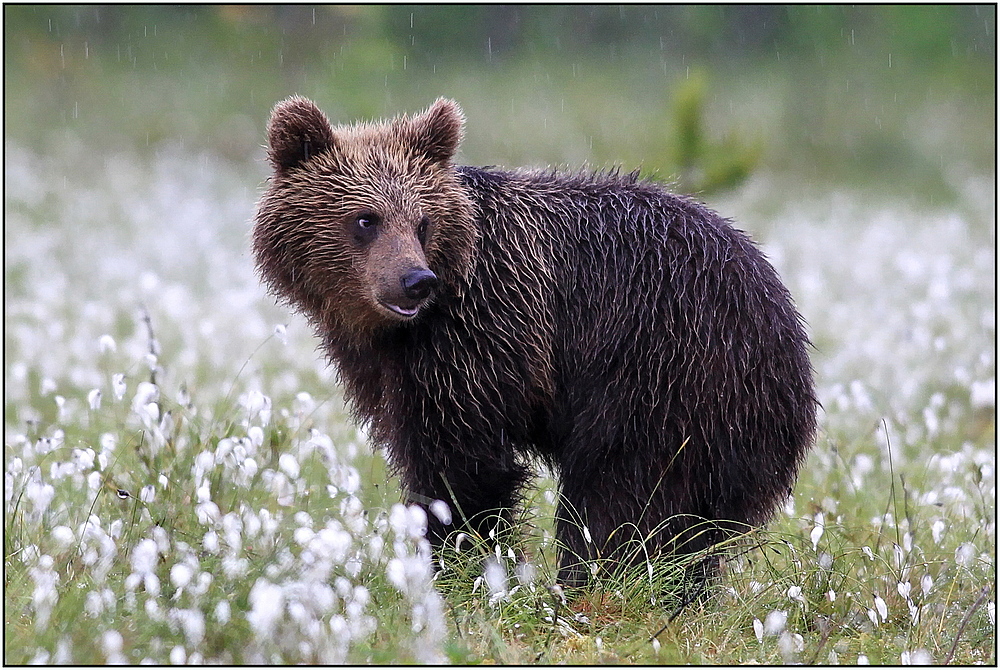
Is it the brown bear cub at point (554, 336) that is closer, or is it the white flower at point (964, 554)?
the brown bear cub at point (554, 336)

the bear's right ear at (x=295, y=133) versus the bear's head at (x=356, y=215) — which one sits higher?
the bear's right ear at (x=295, y=133)

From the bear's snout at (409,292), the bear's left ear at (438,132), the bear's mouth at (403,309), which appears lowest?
the bear's mouth at (403,309)

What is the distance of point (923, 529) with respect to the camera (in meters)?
5.83

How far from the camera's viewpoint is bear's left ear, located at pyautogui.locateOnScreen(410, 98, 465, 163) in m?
4.75

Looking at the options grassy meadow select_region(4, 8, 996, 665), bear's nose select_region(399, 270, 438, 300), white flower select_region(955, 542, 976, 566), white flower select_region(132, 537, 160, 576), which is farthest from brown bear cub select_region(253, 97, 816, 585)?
white flower select_region(132, 537, 160, 576)

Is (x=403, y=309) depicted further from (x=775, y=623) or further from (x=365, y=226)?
(x=775, y=623)

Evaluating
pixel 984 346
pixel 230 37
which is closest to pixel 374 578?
pixel 984 346

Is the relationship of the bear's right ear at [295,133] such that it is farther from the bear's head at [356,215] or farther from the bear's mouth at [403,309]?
the bear's mouth at [403,309]

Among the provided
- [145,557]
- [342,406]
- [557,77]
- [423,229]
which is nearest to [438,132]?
[423,229]

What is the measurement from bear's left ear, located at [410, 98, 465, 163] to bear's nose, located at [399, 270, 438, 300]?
749 millimetres

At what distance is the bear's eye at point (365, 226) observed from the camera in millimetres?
4523

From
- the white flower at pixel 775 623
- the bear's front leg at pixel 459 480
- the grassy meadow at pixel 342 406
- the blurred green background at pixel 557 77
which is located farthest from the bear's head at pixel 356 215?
the blurred green background at pixel 557 77

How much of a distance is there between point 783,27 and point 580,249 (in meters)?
22.4

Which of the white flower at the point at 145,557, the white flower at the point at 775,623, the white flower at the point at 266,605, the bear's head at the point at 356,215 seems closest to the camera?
the white flower at the point at 266,605
